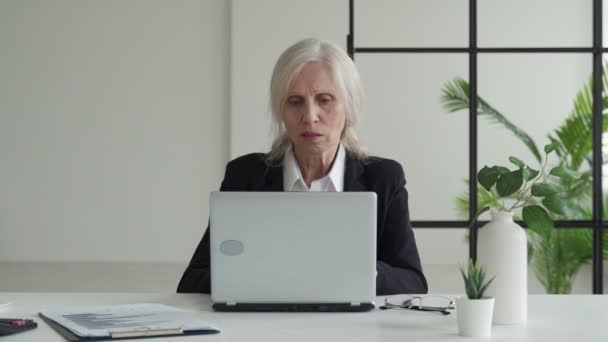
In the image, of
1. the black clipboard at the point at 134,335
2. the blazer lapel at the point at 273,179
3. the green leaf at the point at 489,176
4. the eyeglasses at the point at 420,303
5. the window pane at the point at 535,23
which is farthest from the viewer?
the window pane at the point at 535,23

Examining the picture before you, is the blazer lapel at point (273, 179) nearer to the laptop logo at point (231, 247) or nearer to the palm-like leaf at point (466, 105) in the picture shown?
the laptop logo at point (231, 247)

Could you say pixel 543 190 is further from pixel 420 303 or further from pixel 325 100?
pixel 325 100

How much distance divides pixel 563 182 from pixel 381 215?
13.7ft

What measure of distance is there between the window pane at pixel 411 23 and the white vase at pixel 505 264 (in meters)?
4.85

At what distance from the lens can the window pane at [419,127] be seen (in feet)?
22.0

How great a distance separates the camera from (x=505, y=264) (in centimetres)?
193

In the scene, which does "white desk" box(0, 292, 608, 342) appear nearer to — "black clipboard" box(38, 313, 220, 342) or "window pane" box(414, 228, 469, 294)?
"black clipboard" box(38, 313, 220, 342)

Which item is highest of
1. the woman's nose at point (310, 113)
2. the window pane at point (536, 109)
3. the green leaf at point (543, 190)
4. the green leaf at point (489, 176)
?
the window pane at point (536, 109)

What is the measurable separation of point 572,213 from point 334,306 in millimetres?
565

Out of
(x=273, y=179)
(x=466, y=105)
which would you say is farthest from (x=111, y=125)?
(x=273, y=179)

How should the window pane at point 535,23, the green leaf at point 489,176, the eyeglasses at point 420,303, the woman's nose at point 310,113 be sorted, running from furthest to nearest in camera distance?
the window pane at point 535,23
the woman's nose at point 310,113
the eyeglasses at point 420,303
the green leaf at point 489,176

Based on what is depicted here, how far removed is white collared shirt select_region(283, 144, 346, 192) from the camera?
9.01 ft

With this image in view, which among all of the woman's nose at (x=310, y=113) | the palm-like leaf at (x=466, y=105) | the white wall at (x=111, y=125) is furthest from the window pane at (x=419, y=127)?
the woman's nose at (x=310, y=113)

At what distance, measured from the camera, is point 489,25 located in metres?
6.64
